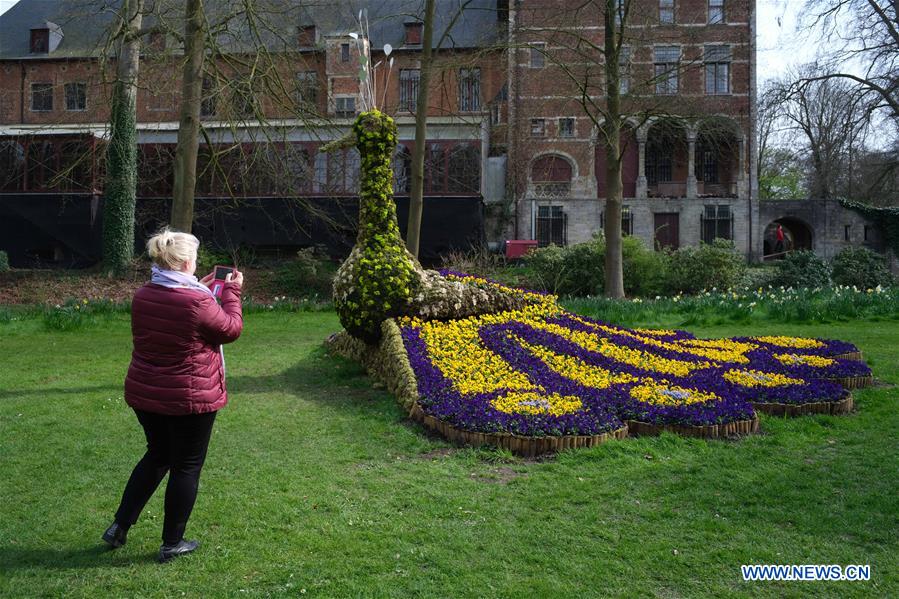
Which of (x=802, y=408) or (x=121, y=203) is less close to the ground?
(x=121, y=203)

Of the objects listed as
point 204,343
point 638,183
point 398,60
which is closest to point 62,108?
point 398,60

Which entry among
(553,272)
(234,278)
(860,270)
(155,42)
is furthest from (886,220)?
(234,278)

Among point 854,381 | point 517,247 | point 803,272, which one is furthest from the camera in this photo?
point 517,247

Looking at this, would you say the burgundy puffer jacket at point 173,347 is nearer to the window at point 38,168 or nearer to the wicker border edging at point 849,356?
the wicker border edging at point 849,356

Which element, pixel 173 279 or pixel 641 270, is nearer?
pixel 173 279

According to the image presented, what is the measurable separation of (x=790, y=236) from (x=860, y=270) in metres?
27.9

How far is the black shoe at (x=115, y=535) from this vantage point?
3977 mm

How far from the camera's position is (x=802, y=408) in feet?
22.2

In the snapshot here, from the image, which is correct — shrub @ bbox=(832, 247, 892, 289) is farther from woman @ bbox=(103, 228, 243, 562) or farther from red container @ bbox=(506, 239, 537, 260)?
woman @ bbox=(103, 228, 243, 562)

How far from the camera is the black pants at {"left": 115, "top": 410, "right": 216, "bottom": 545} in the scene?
385 centimetres

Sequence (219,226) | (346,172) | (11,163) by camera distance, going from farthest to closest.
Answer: (11,163) → (346,172) → (219,226)

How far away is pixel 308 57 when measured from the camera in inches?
1334

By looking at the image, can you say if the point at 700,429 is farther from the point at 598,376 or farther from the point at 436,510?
the point at 436,510

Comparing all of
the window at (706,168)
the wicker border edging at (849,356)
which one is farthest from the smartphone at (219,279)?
the window at (706,168)
